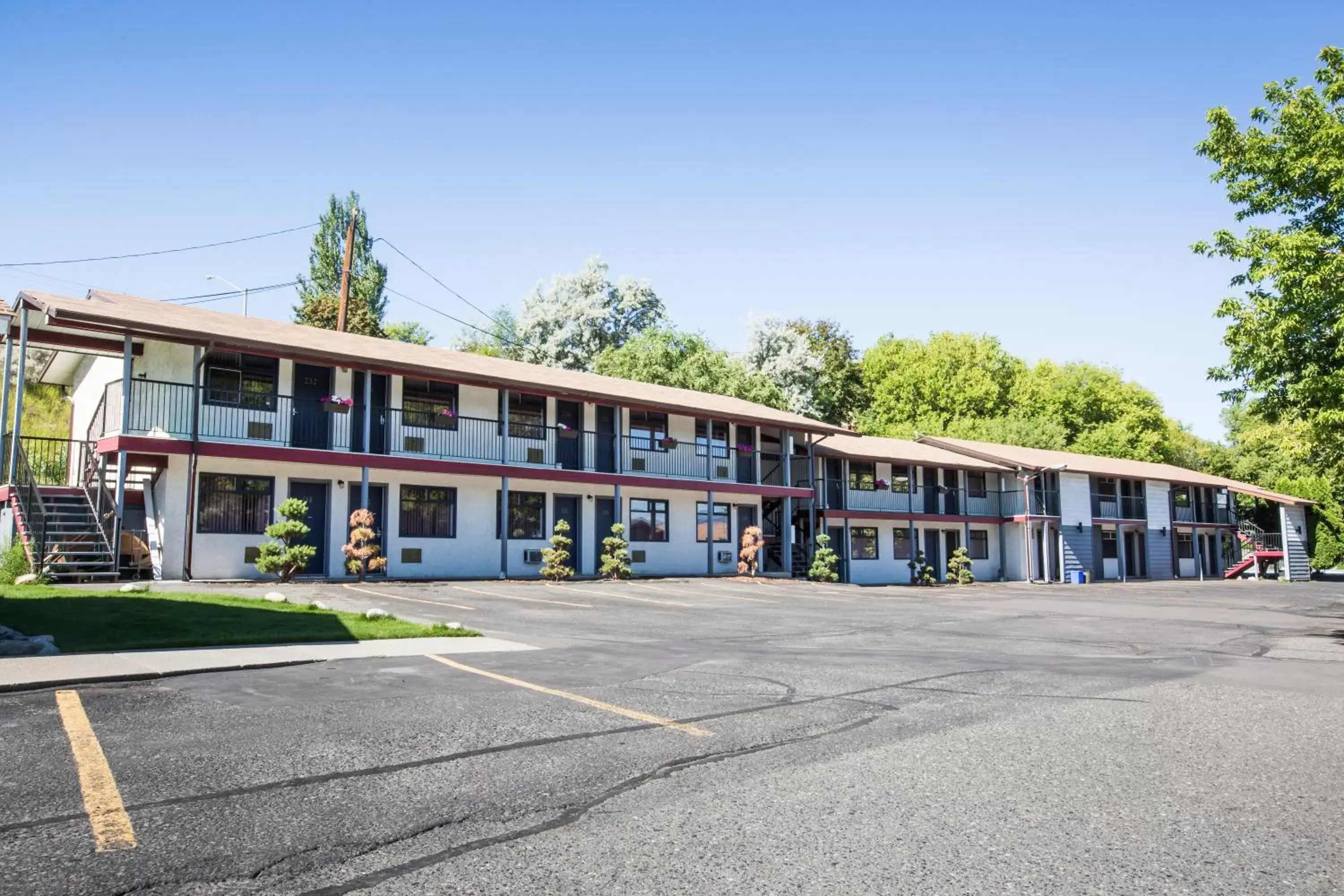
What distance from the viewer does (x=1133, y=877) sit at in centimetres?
371

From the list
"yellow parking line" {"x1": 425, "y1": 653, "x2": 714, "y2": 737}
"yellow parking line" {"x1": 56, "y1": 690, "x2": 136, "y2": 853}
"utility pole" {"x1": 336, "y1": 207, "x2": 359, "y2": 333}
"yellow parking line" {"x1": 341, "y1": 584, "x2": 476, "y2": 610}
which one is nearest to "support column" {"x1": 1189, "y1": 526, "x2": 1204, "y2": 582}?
"utility pole" {"x1": 336, "y1": 207, "x2": 359, "y2": 333}

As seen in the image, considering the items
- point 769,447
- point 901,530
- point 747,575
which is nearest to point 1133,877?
point 747,575

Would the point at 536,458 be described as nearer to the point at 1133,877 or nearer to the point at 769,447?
the point at 769,447

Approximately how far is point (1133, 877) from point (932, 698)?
401 centimetres

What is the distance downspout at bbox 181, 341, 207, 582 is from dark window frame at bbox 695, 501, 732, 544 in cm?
1556

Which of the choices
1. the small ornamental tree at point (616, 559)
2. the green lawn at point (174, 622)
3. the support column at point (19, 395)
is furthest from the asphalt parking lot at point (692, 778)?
the small ornamental tree at point (616, 559)

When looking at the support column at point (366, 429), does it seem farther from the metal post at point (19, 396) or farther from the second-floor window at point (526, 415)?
the metal post at point (19, 396)

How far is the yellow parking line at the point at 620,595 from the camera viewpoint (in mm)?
19062

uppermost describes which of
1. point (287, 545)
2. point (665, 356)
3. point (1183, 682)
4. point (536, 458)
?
point (665, 356)

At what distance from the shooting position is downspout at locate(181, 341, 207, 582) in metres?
19.9

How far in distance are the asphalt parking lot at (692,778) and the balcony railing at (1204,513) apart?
153 ft

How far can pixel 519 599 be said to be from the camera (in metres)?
18.8

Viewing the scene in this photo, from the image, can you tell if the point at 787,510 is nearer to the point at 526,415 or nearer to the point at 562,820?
the point at 526,415

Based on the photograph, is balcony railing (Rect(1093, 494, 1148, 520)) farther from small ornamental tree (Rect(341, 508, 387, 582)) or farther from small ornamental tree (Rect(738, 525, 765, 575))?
small ornamental tree (Rect(341, 508, 387, 582))
